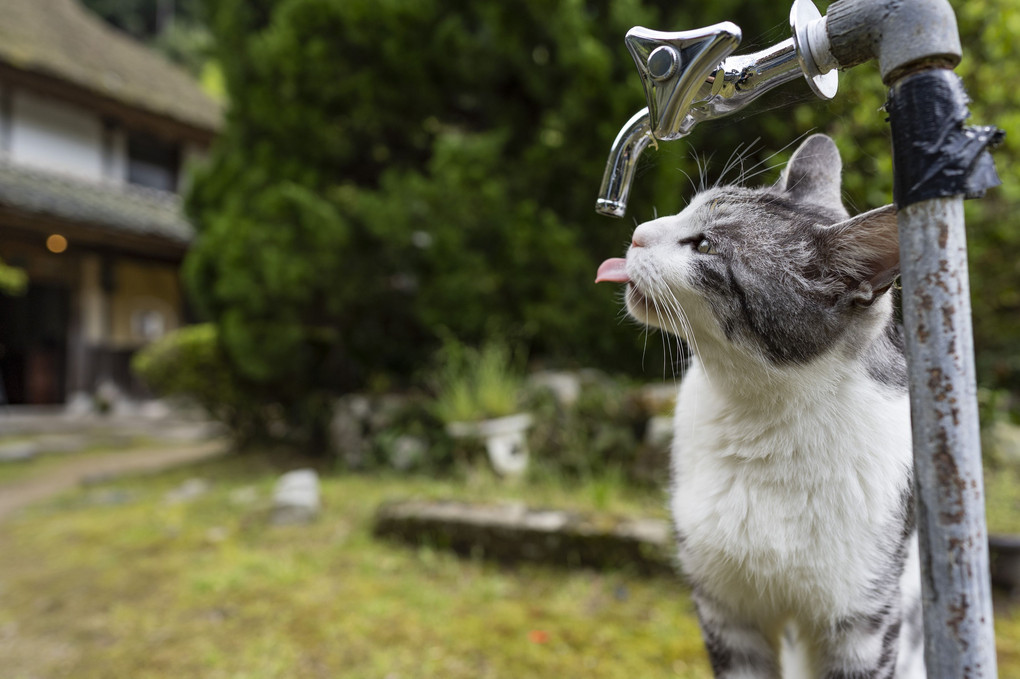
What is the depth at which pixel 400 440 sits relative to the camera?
5152mm

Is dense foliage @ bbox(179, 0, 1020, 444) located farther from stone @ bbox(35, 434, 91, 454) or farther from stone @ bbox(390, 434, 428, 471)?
stone @ bbox(35, 434, 91, 454)

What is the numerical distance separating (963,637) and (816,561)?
0.44 meters

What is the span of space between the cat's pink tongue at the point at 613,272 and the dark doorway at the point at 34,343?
12.8 meters

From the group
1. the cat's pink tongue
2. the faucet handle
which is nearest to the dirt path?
the cat's pink tongue

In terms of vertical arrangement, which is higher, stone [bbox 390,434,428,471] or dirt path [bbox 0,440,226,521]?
stone [bbox 390,434,428,471]

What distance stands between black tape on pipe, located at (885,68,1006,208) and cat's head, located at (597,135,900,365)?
0.95 feet

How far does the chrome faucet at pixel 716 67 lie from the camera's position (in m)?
0.75

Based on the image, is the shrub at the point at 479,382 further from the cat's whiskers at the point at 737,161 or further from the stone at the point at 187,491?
the cat's whiskers at the point at 737,161

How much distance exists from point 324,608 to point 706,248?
8.33 feet

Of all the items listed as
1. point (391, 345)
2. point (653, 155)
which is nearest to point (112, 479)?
point (391, 345)

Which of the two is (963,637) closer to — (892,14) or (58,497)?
(892,14)

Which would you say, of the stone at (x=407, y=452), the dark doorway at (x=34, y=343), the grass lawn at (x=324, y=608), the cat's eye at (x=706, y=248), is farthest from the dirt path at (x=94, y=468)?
the cat's eye at (x=706, y=248)

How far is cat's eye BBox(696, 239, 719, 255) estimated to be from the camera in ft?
3.55

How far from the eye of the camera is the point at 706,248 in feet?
3.58
